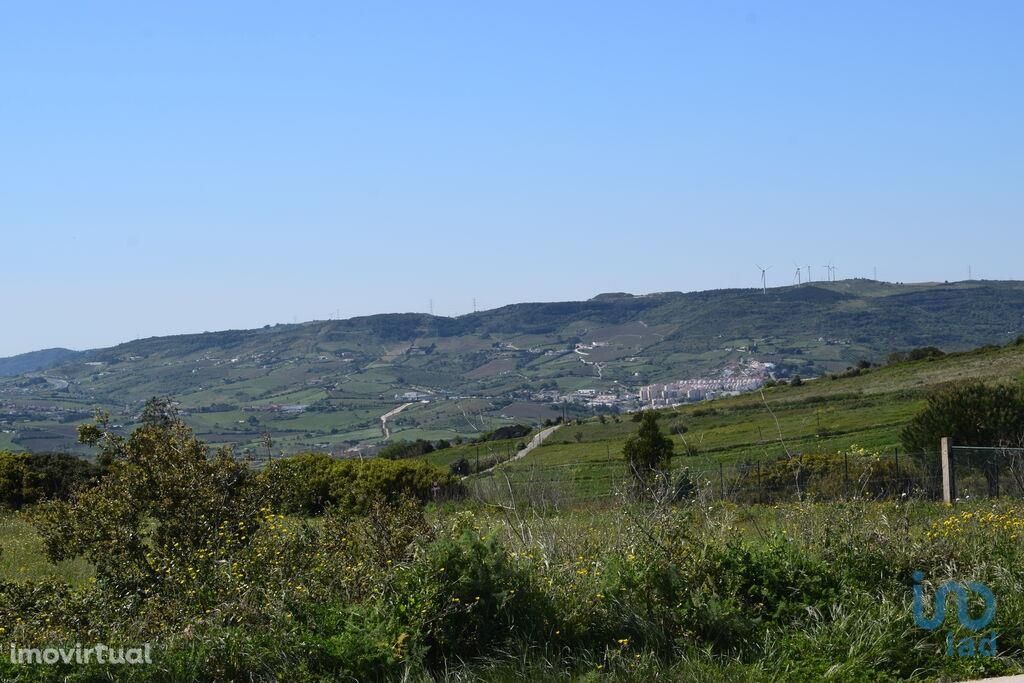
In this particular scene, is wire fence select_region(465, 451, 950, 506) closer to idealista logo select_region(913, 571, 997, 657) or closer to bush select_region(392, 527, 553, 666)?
bush select_region(392, 527, 553, 666)

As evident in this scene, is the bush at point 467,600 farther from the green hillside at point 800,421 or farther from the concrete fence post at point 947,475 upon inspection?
the green hillside at point 800,421

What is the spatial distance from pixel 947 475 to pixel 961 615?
33.3 feet

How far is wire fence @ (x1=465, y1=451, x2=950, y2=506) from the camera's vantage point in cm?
1029

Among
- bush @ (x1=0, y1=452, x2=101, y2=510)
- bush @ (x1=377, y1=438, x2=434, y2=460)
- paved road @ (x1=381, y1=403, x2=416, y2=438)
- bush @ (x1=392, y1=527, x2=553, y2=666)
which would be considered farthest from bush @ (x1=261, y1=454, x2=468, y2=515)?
paved road @ (x1=381, y1=403, x2=416, y2=438)

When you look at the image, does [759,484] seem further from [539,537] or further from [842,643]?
[842,643]

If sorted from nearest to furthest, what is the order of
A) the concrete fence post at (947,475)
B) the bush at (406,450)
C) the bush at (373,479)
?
the concrete fence post at (947,475) → the bush at (373,479) → the bush at (406,450)

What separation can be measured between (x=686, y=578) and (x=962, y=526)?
3289 millimetres

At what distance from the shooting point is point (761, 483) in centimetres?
1920

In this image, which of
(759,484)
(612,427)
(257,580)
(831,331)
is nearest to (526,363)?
(831,331)

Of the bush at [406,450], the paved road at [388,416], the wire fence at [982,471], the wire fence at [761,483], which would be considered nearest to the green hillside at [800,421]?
the wire fence at [761,483]

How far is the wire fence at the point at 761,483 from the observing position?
33.8ft

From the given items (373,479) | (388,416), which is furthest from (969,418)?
(388,416)

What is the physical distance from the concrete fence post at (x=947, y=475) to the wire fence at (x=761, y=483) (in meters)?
0.29

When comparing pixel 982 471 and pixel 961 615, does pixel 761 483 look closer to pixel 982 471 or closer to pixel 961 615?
pixel 982 471
